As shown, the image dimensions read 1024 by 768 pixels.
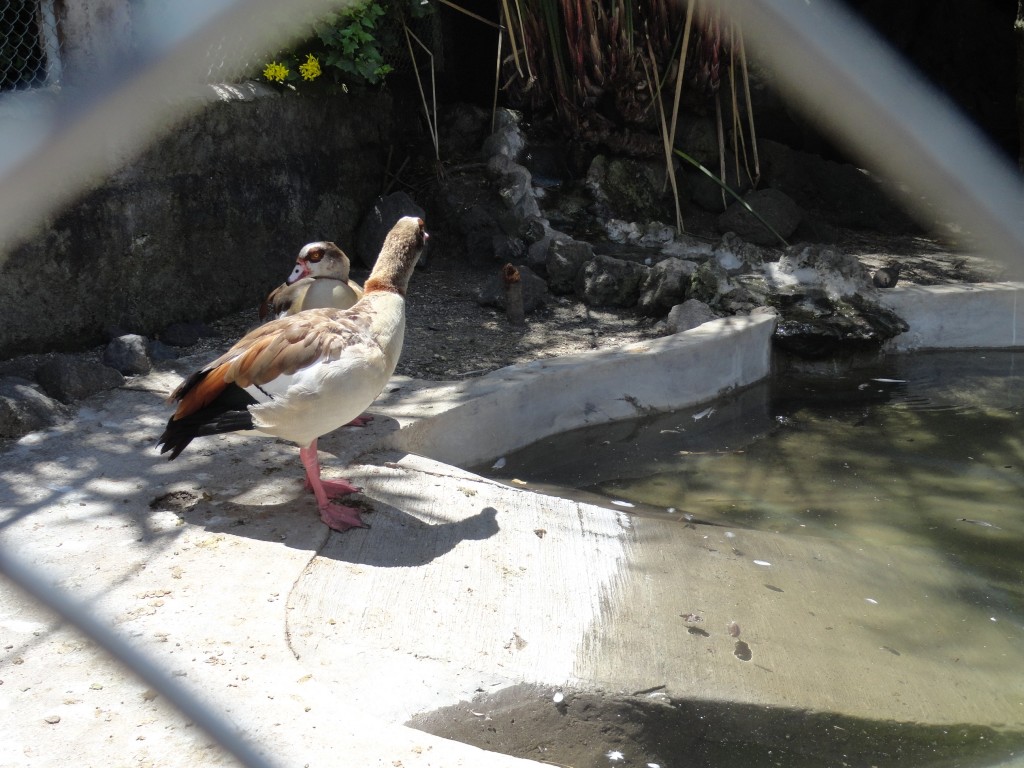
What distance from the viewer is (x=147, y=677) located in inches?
61.2

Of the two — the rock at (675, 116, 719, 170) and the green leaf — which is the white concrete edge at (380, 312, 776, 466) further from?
the rock at (675, 116, 719, 170)

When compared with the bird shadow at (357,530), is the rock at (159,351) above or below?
above

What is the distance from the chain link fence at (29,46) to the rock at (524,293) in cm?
244

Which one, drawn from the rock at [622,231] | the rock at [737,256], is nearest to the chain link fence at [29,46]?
the rock at [622,231]

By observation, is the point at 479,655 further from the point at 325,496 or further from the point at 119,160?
the point at 119,160

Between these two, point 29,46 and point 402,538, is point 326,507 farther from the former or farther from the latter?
point 29,46

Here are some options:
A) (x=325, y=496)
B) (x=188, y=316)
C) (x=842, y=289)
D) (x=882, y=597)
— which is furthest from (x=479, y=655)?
(x=842, y=289)

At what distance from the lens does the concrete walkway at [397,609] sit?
2.31 meters

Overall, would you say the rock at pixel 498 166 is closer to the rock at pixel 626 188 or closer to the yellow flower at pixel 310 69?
the rock at pixel 626 188

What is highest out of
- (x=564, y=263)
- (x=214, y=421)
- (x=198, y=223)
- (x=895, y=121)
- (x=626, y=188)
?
(x=895, y=121)

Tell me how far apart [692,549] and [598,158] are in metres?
4.24

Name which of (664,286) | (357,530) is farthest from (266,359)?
(664,286)

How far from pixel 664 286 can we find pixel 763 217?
1710 mm

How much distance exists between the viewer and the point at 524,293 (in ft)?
19.3
